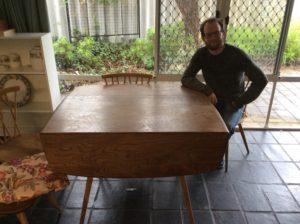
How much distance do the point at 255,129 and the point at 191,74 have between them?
3.86ft

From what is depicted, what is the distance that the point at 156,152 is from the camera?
141 cm

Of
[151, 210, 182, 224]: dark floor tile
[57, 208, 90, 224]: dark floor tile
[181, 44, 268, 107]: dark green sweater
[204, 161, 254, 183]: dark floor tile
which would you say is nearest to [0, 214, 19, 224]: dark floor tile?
[57, 208, 90, 224]: dark floor tile

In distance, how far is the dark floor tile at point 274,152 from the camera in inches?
94.6

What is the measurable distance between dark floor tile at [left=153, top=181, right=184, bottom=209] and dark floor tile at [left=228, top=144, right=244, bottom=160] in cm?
64

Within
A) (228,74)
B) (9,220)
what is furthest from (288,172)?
(9,220)

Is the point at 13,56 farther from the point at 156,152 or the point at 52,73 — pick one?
the point at 156,152

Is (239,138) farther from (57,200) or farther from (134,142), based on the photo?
(57,200)

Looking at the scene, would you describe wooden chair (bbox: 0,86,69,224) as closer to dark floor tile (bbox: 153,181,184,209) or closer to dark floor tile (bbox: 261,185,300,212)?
dark floor tile (bbox: 153,181,184,209)

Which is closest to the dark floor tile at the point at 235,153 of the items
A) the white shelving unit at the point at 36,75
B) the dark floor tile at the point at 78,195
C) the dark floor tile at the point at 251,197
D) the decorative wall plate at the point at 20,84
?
the dark floor tile at the point at 251,197

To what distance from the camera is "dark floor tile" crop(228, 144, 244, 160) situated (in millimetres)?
2426

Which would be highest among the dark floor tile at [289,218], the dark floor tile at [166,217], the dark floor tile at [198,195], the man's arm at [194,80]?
the man's arm at [194,80]

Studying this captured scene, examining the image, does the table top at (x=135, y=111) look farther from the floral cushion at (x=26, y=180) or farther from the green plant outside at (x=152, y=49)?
the green plant outside at (x=152, y=49)

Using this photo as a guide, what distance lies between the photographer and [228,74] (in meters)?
2.14

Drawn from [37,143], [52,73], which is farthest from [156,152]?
[52,73]
